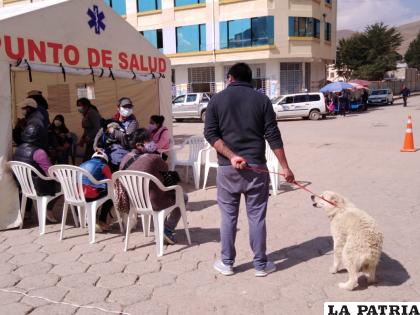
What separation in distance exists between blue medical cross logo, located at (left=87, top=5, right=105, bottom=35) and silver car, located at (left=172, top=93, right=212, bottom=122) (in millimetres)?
18430

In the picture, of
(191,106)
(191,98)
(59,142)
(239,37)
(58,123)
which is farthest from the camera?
(239,37)

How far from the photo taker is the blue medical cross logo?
7324 millimetres

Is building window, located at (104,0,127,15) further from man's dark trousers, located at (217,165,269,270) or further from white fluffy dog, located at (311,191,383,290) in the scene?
white fluffy dog, located at (311,191,383,290)

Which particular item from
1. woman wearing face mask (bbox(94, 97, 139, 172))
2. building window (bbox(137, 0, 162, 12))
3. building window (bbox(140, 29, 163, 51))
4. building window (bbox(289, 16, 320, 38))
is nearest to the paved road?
woman wearing face mask (bbox(94, 97, 139, 172))

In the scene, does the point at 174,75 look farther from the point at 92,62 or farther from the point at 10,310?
the point at 10,310

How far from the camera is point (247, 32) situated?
1283 inches

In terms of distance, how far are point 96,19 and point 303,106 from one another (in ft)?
64.2

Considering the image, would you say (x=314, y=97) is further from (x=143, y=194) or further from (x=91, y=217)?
(x=143, y=194)

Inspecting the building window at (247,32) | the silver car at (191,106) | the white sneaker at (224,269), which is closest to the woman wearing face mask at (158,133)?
the white sneaker at (224,269)

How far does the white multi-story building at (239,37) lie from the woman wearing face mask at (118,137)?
26.5 m

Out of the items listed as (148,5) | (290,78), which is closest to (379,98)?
(290,78)

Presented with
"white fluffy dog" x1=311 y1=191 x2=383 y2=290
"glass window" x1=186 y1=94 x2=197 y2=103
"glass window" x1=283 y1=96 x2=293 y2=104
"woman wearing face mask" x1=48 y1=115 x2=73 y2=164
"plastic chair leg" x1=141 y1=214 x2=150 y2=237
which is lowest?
"plastic chair leg" x1=141 y1=214 x2=150 y2=237

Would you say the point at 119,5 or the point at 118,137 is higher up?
the point at 119,5

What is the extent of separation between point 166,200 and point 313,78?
3292 cm
